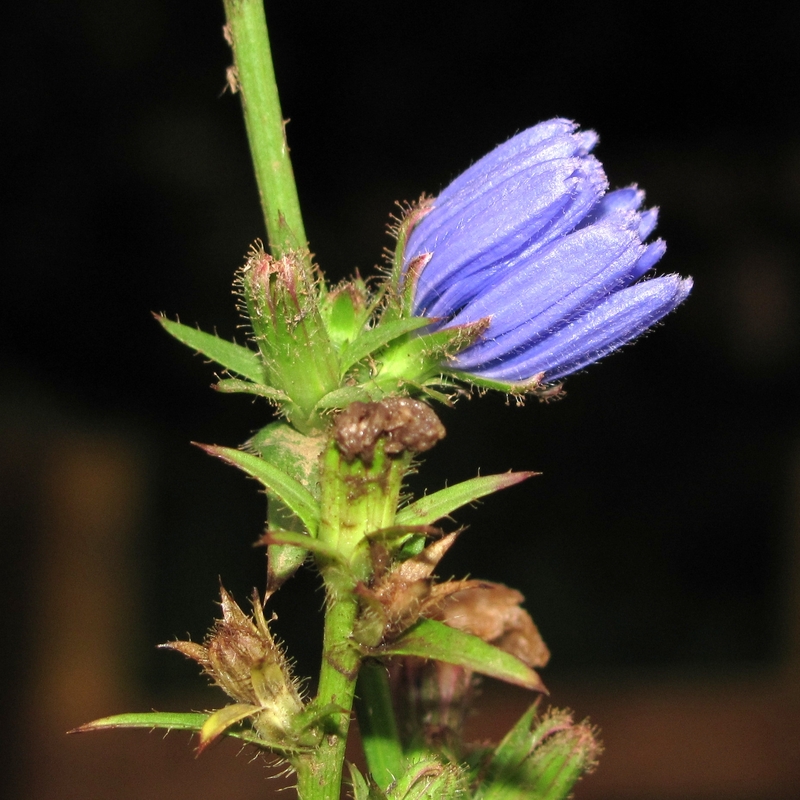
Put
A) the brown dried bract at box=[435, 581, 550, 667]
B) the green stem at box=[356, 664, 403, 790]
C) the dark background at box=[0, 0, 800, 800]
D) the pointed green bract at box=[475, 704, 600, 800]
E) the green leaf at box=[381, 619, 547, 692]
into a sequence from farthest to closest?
1. the dark background at box=[0, 0, 800, 800]
2. the brown dried bract at box=[435, 581, 550, 667]
3. the pointed green bract at box=[475, 704, 600, 800]
4. the green stem at box=[356, 664, 403, 790]
5. the green leaf at box=[381, 619, 547, 692]

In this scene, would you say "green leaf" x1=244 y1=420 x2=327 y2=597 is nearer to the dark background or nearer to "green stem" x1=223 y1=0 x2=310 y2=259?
"green stem" x1=223 y1=0 x2=310 y2=259

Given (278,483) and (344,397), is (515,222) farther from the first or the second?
(278,483)

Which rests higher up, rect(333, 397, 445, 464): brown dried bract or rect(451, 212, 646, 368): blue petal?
rect(451, 212, 646, 368): blue petal

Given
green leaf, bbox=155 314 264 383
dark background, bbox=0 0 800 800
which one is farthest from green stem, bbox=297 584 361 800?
dark background, bbox=0 0 800 800

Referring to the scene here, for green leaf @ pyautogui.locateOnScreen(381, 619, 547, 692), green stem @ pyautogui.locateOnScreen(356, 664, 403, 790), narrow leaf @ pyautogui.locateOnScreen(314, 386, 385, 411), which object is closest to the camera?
green leaf @ pyautogui.locateOnScreen(381, 619, 547, 692)

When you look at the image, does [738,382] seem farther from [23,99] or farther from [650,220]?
[650,220]

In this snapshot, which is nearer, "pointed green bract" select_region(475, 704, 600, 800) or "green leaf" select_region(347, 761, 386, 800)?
"green leaf" select_region(347, 761, 386, 800)

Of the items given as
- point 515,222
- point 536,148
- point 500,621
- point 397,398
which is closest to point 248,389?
point 397,398
